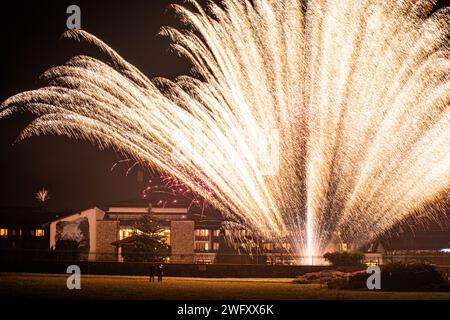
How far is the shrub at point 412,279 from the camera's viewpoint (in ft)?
107

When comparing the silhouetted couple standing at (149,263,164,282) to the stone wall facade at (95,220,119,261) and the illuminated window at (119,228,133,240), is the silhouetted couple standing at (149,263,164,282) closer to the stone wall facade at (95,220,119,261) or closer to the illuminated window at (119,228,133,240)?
the illuminated window at (119,228,133,240)

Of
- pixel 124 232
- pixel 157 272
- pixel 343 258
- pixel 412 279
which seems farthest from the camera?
pixel 124 232

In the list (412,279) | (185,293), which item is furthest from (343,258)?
(185,293)

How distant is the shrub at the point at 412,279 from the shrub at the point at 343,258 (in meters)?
10.2

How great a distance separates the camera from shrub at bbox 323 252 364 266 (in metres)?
43.8

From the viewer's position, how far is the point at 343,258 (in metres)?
44.2

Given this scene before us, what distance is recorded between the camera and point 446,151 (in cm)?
3509

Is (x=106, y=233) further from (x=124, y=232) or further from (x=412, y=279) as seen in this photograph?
(x=412, y=279)

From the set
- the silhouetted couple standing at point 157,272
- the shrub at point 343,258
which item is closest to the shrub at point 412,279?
the shrub at point 343,258

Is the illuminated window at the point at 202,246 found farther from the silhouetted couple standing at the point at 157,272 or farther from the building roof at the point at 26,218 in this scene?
the silhouetted couple standing at the point at 157,272

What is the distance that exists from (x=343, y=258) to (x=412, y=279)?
11458 millimetres


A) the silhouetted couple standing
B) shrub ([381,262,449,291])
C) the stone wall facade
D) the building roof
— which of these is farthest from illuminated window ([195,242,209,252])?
shrub ([381,262,449,291])

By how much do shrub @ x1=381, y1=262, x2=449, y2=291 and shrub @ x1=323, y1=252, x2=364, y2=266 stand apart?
10.2 meters

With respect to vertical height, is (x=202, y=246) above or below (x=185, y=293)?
above
